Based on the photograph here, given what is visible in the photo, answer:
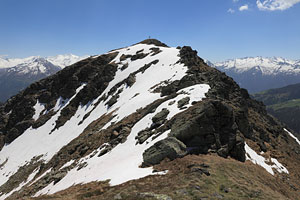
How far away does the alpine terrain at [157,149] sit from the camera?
1648 cm

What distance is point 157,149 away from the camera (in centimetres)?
2122

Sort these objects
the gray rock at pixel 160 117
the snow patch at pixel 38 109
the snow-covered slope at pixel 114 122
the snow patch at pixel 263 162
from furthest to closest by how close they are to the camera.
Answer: the snow patch at pixel 38 109 < the gray rock at pixel 160 117 < the snow patch at pixel 263 162 < the snow-covered slope at pixel 114 122

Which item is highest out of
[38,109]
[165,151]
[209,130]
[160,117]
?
[38,109]

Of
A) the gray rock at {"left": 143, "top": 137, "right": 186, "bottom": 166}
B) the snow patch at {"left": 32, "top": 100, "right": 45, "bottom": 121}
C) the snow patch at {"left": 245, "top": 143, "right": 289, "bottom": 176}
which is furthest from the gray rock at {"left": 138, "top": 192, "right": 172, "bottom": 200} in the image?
the snow patch at {"left": 32, "top": 100, "right": 45, "bottom": 121}

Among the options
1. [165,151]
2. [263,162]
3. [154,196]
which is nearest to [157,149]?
[165,151]

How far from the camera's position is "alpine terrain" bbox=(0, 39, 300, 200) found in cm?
1648

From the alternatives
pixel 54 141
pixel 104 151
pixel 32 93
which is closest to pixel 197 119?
pixel 104 151

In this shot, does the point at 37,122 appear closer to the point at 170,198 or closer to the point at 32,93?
the point at 32,93

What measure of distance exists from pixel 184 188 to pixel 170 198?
5.79 ft

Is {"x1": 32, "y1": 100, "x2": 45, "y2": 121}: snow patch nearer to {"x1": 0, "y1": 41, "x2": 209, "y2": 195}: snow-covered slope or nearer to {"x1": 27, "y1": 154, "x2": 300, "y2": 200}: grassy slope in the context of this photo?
{"x1": 0, "y1": 41, "x2": 209, "y2": 195}: snow-covered slope

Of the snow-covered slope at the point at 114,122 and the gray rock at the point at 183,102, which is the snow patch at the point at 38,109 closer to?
the snow-covered slope at the point at 114,122

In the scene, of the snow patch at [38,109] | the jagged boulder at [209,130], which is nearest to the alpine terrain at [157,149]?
the jagged boulder at [209,130]

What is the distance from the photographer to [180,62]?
62.6 m

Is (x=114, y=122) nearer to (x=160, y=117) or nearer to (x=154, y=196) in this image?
(x=160, y=117)
